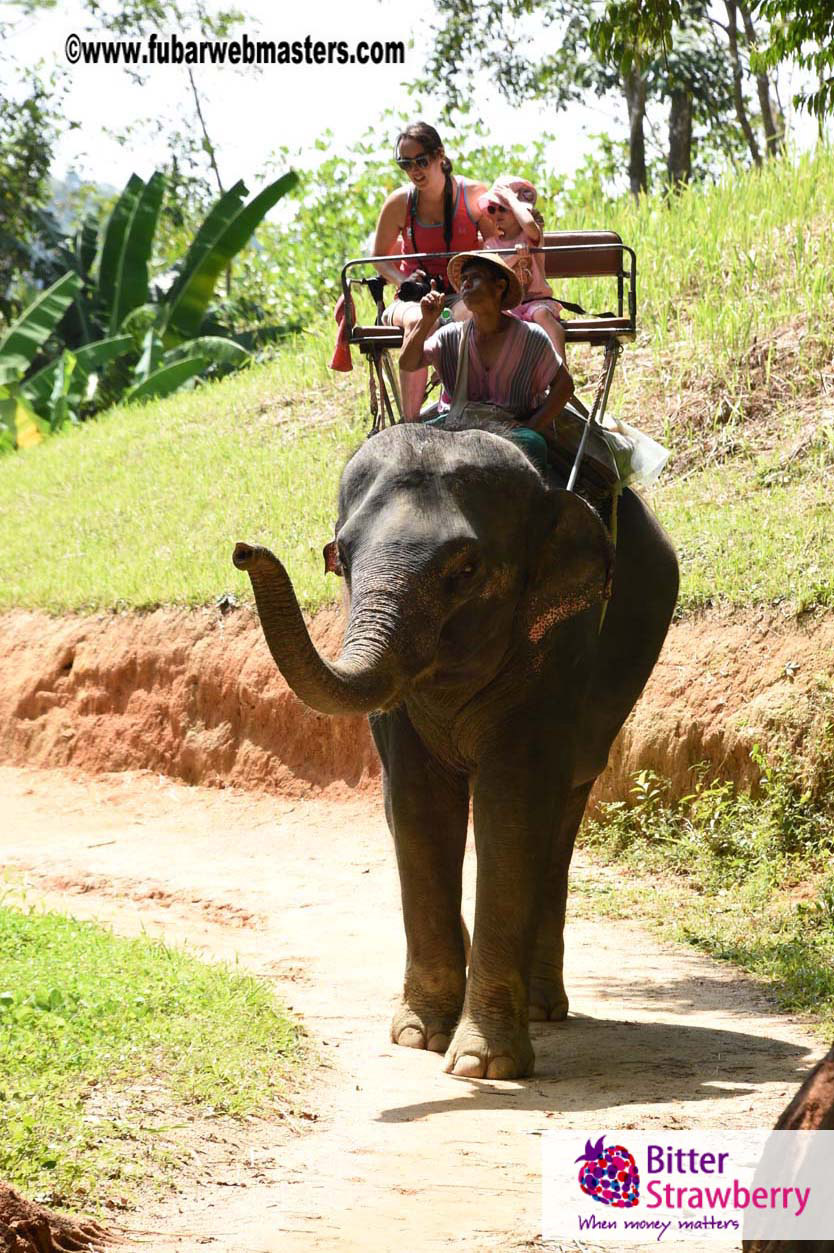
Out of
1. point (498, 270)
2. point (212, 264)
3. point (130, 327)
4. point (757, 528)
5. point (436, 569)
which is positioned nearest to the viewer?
point (436, 569)

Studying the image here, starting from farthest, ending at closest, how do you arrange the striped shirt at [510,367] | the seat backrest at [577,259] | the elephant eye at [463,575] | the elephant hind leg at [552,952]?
the seat backrest at [577,259] → the elephant hind leg at [552,952] → the striped shirt at [510,367] → the elephant eye at [463,575]

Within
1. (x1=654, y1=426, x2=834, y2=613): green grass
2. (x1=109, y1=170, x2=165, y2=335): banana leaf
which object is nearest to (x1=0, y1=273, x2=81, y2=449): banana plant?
(x1=109, y1=170, x2=165, y2=335): banana leaf

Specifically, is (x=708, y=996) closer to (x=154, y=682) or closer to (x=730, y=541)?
(x=730, y=541)

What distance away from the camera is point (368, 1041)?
19.0ft

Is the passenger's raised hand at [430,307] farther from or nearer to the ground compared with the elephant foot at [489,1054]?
farther from the ground

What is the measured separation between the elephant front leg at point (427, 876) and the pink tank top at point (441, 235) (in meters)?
1.98

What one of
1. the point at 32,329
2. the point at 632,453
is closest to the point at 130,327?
the point at 32,329

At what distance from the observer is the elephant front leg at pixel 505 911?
5270 mm

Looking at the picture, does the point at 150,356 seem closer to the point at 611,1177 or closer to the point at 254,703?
the point at 254,703

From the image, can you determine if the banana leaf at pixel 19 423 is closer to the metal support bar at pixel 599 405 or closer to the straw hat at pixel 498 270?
the metal support bar at pixel 599 405

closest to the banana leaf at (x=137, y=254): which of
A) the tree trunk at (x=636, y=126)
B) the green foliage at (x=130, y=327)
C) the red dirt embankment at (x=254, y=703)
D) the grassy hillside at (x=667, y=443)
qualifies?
the green foliage at (x=130, y=327)

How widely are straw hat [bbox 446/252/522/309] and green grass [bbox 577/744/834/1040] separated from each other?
9.90 ft

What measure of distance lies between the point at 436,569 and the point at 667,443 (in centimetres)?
796

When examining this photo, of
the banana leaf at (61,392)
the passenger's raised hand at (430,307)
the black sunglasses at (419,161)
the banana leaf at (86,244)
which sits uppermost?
the banana leaf at (86,244)
